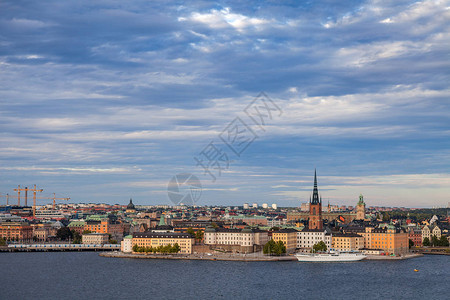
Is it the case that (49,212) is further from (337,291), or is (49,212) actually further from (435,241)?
(337,291)

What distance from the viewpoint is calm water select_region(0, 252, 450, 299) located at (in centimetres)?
4500

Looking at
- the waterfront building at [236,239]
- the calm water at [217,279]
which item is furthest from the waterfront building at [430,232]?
the calm water at [217,279]

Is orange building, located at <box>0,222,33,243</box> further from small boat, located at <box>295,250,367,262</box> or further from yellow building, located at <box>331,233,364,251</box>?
small boat, located at <box>295,250,367,262</box>

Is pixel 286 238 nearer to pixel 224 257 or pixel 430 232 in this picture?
pixel 224 257

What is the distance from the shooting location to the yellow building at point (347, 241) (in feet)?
262

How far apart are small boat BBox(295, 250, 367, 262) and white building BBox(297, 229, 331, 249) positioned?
242 inches

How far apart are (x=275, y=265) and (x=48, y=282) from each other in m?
22.5

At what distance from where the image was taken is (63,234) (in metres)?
104

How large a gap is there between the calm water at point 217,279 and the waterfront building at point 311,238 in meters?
11.1

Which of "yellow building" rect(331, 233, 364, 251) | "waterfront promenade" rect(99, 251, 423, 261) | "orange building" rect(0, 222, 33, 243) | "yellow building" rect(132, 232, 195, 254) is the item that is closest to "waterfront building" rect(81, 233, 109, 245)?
"orange building" rect(0, 222, 33, 243)

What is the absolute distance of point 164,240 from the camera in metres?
76.4

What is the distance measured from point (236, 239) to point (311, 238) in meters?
9.11

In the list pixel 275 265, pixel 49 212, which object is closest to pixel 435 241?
pixel 275 265

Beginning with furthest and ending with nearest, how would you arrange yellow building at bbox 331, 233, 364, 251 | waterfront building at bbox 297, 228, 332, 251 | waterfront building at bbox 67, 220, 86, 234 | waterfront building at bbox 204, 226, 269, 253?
waterfront building at bbox 67, 220, 86, 234 → waterfront building at bbox 297, 228, 332, 251 → yellow building at bbox 331, 233, 364, 251 → waterfront building at bbox 204, 226, 269, 253
